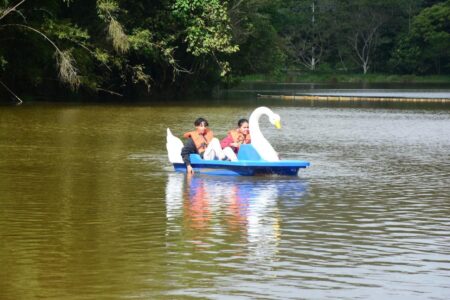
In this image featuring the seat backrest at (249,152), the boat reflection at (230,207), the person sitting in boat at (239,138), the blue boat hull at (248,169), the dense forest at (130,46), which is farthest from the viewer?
the dense forest at (130,46)

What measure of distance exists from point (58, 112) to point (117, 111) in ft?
9.19

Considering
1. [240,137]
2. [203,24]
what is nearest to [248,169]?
[240,137]

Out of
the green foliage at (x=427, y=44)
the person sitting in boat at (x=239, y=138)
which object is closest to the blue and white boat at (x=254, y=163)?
the person sitting in boat at (x=239, y=138)

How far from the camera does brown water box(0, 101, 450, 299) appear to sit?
32.7ft

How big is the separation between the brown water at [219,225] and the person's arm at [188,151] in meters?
0.37

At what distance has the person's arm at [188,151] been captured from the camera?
19.3m

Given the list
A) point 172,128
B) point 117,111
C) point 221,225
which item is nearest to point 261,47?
point 117,111

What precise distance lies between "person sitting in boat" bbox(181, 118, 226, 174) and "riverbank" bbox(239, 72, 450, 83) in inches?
3535

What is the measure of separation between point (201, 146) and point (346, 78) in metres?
Result: 93.2

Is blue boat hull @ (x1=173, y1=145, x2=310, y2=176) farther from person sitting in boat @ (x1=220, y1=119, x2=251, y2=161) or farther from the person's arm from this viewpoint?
person sitting in boat @ (x1=220, y1=119, x2=251, y2=161)

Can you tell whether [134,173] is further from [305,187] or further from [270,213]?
[270,213]

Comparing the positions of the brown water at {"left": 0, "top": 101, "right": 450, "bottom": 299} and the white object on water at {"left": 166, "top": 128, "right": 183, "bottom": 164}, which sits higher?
the white object on water at {"left": 166, "top": 128, "right": 183, "bottom": 164}

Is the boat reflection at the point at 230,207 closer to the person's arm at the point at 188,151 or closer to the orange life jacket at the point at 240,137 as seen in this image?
the person's arm at the point at 188,151

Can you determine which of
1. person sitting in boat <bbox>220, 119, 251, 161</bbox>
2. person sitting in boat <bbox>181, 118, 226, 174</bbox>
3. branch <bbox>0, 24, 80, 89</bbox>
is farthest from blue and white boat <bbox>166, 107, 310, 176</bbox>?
branch <bbox>0, 24, 80, 89</bbox>
